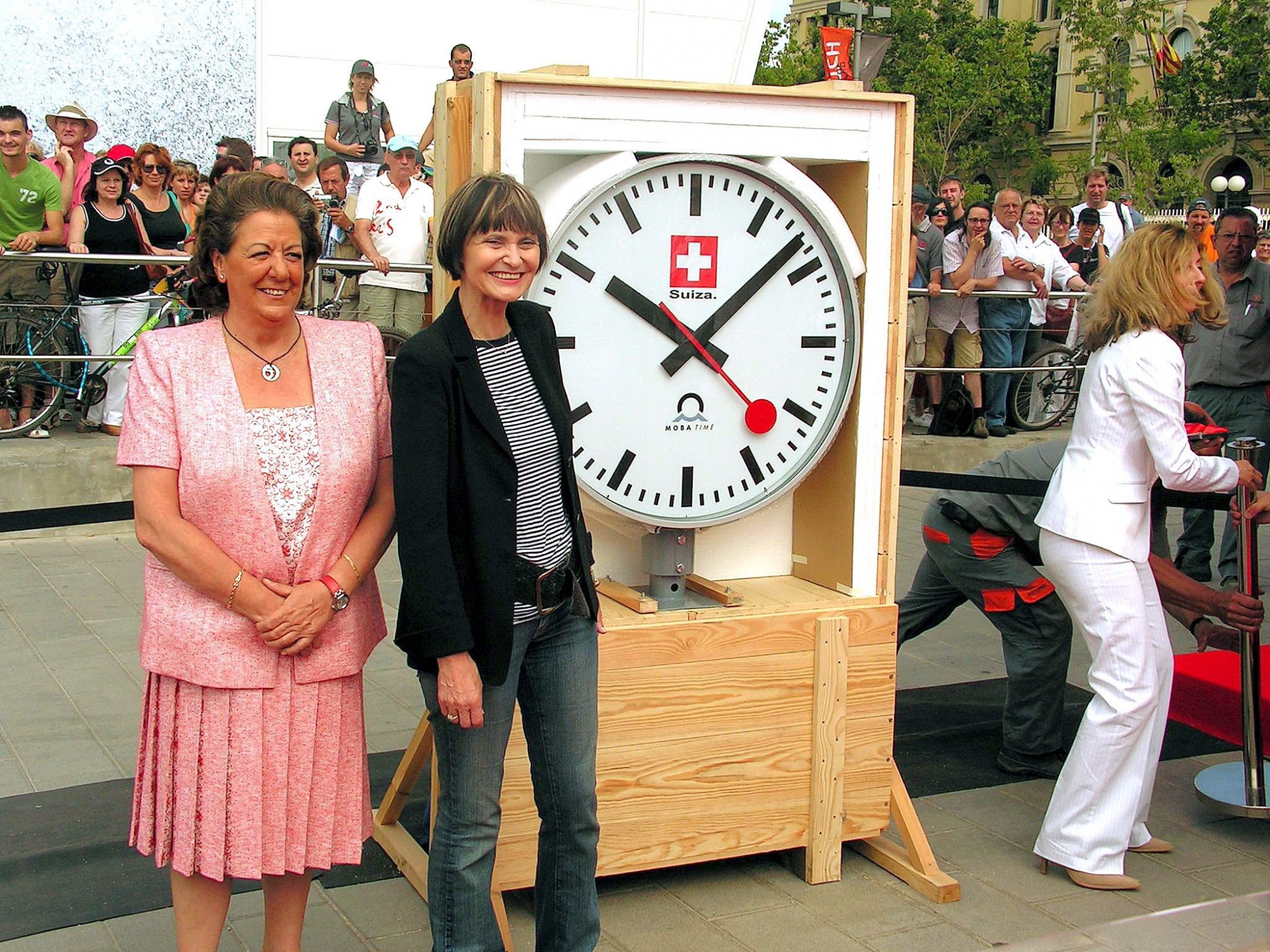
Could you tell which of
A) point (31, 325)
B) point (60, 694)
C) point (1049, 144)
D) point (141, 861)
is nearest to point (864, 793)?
point (141, 861)

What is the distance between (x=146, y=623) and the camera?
2.80m

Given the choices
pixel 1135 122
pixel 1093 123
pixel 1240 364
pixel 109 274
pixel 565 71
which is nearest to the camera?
pixel 565 71

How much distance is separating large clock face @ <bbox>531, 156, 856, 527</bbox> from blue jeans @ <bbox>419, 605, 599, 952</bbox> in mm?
662

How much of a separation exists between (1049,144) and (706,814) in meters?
63.9

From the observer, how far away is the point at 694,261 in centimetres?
364

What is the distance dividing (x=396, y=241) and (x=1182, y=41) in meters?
58.5

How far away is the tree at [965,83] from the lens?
55.5 m

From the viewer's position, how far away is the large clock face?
354 centimetres

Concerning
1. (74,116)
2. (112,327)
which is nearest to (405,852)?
(112,327)

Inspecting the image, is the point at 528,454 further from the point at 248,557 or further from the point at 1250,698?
the point at 1250,698

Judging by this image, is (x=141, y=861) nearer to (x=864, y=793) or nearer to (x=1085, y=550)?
(x=864, y=793)

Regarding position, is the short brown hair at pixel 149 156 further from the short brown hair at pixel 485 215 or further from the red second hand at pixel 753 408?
the short brown hair at pixel 485 215

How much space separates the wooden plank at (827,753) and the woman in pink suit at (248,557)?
1.44m

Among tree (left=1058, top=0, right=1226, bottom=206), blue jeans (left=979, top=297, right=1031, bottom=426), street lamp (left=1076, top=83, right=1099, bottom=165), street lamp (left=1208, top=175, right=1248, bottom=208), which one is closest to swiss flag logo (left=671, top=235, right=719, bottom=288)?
blue jeans (left=979, top=297, right=1031, bottom=426)
